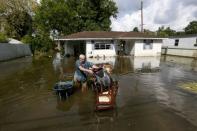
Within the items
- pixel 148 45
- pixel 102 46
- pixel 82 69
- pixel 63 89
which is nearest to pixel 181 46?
pixel 148 45

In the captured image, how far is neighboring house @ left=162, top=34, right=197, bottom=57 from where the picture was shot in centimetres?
2898

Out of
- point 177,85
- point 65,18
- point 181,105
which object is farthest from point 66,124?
point 65,18

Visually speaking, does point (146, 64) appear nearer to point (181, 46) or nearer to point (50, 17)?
point (181, 46)

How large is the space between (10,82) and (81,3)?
101ft

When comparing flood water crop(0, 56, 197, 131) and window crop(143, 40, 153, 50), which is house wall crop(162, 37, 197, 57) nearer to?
window crop(143, 40, 153, 50)

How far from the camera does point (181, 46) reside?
104ft

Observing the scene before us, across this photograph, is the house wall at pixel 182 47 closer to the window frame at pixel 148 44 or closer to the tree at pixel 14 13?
the window frame at pixel 148 44

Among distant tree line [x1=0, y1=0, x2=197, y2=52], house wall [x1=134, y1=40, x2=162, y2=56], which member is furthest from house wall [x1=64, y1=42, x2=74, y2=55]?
house wall [x1=134, y1=40, x2=162, y2=56]

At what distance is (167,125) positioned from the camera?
595 cm

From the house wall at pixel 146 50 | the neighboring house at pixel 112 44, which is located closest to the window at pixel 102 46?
the neighboring house at pixel 112 44

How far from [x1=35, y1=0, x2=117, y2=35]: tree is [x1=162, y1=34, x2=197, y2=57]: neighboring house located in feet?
41.8

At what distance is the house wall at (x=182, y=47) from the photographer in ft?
95.1

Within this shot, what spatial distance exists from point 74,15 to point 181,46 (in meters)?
19.2

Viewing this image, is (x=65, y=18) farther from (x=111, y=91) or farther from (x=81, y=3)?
(x=111, y=91)
